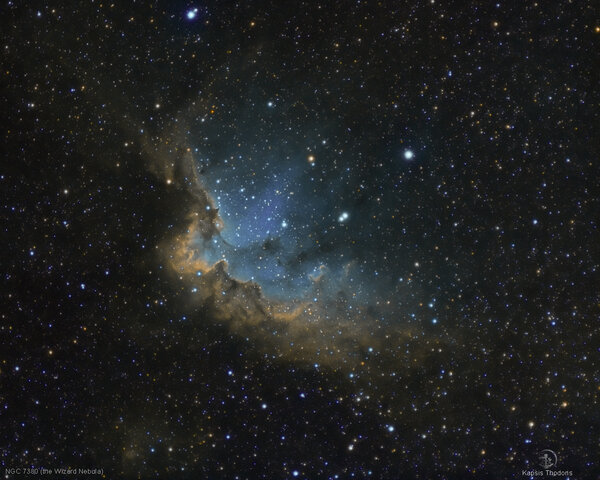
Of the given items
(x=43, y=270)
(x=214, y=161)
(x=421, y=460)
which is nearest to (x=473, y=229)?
(x=421, y=460)

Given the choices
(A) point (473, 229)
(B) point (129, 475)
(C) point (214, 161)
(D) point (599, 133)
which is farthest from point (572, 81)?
(B) point (129, 475)

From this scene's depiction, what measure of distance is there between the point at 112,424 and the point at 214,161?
1.95 metres

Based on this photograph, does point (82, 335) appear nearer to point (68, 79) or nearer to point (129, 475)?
point (129, 475)

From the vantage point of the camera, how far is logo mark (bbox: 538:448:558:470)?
2.45 m

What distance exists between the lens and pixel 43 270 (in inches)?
99.3

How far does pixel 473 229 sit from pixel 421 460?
161cm

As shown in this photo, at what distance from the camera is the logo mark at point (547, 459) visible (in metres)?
2.45

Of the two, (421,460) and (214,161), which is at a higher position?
(214,161)

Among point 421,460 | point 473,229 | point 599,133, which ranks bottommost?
point 421,460

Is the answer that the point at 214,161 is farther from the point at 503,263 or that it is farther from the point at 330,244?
the point at 503,263

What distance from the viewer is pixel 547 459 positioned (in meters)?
2.45

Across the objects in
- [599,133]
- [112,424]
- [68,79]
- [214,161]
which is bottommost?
[112,424]

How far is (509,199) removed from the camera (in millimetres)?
2377

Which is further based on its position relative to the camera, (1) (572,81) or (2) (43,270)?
(2) (43,270)
